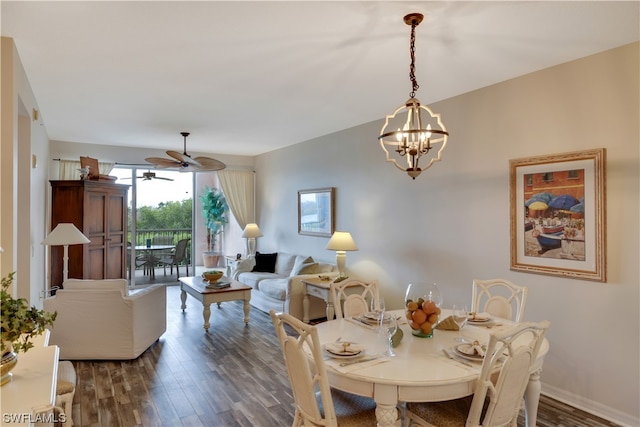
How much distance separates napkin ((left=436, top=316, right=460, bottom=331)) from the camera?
2547 mm

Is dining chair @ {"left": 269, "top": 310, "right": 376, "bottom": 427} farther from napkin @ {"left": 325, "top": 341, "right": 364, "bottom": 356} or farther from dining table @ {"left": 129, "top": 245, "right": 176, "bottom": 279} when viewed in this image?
dining table @ {"left": 129, "top": 245, "right": 176, "bottom": 279}

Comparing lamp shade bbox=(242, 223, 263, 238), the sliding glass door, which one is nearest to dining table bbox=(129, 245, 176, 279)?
the sliding glass door

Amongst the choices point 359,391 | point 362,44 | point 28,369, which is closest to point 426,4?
point 362,44

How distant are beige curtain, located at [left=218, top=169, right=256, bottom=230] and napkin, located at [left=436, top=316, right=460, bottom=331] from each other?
19.8ft

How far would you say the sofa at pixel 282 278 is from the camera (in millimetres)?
5145

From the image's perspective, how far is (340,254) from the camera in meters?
4.99

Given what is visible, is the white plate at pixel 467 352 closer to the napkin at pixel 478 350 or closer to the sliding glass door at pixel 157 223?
the napkin at pixel 478 350

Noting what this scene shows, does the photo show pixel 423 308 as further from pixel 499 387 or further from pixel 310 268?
pixel 310 268

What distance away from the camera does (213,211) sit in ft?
26.7

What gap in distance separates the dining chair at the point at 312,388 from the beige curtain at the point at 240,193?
20.3 feet

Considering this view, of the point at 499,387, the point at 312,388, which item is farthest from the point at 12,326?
the point at 499,387

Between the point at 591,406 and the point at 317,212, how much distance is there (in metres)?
4.10

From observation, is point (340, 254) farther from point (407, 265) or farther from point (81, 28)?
point (81, 28)

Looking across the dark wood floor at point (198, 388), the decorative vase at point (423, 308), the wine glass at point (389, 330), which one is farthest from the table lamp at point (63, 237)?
the decorative vase at point (423, 308)
